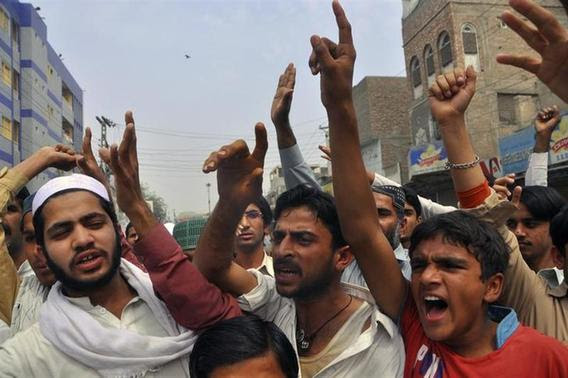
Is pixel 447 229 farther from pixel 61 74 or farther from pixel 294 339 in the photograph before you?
pixel 61 74

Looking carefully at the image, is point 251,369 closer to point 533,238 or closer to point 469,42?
point 533,238

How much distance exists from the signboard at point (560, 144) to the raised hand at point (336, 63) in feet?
39.6

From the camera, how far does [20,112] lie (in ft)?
82.4

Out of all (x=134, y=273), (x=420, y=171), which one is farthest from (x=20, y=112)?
(x=134, y=273)

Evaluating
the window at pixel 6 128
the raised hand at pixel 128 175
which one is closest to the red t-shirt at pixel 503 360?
the raised hand at pixel 128 175

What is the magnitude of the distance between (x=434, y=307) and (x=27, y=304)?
6.15ft

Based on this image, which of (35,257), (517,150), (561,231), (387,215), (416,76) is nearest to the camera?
(561,231)

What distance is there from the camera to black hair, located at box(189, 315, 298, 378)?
1578mm

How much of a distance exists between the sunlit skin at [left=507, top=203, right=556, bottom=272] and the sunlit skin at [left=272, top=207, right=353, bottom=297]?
1.29 meters

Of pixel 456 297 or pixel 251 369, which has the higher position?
pixel 456 297

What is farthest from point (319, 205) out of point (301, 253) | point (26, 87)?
point (26, 87)

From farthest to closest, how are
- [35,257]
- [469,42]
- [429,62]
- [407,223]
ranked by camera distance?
[429,62] < [469,42] < [407,223] < [35,257]

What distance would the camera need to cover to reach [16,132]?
2438 cm

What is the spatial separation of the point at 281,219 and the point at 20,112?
26.9 metres
